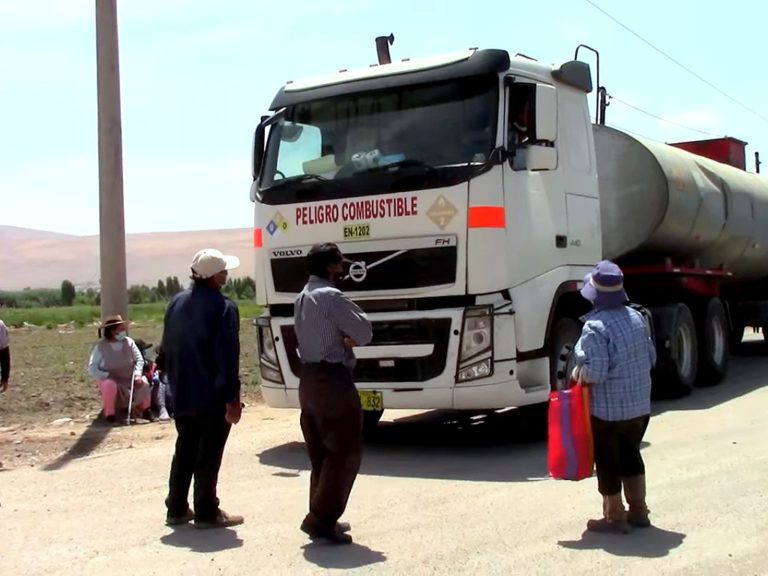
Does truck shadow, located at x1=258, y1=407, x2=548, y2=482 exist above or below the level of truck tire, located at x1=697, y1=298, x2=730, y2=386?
below

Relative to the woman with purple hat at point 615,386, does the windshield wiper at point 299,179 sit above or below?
above

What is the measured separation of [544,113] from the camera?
28.3 feet

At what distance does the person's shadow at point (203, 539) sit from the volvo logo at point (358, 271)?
2.94m

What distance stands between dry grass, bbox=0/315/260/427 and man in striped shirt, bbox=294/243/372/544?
269 inches

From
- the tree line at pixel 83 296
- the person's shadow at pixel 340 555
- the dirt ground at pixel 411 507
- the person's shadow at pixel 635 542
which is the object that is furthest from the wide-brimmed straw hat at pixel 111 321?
the tree line at pixel 83 296

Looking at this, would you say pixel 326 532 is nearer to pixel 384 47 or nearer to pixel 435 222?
pixel 435 222

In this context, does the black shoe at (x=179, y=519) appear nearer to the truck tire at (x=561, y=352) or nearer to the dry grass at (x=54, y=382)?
the truck tire at (x=561, y=352)

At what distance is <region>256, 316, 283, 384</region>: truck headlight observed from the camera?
30.7 feet

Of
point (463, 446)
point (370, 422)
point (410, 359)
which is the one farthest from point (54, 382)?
point (410, 359)

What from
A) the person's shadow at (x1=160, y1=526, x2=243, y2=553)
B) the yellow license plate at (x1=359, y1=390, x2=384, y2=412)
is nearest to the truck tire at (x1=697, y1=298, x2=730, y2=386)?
the yellow license plate at (x1=359, y1=390, x2=384, y2=412)

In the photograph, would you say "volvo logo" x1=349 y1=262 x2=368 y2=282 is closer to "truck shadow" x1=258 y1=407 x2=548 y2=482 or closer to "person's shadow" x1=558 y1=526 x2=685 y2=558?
"truck shadow" x1=258 y1=407 x2=548 y2=482

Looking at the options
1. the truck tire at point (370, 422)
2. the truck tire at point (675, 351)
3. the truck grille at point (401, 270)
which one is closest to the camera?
the truck grille at point (401, 270)

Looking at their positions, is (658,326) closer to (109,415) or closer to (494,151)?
(494,151)

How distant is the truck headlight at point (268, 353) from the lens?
9.36m
